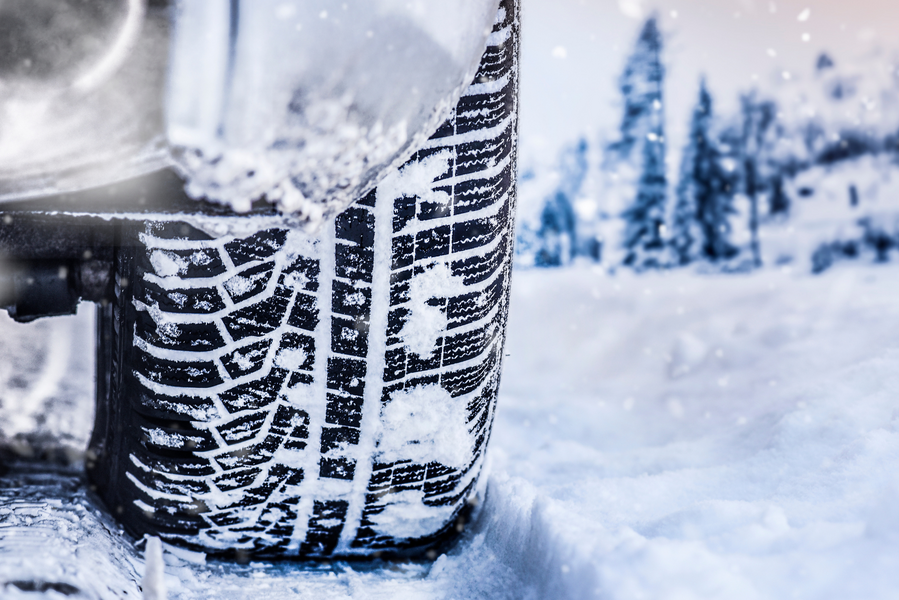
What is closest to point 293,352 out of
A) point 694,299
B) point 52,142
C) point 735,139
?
point 52,142

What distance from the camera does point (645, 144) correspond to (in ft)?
34.0

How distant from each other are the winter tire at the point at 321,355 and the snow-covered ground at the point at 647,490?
0.26 feet

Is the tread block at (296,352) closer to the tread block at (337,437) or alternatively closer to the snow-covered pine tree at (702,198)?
the tread block at (337,437)

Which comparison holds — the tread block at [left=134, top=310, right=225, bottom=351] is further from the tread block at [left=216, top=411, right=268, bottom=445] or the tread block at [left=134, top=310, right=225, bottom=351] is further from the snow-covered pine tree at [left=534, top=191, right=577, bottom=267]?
the snow-covered pine tree at [left=534, top=191, right=577, bottom=267]

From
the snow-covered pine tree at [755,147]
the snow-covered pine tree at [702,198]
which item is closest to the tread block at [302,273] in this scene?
the snow-covered pine tree at [702,198]

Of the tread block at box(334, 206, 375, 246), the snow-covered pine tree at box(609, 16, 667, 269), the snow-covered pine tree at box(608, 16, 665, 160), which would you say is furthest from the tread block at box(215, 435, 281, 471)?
the snow-covered pine tree at box(608, 16, 665, 160)

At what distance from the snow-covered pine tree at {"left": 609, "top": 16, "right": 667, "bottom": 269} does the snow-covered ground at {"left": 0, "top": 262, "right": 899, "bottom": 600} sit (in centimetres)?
896

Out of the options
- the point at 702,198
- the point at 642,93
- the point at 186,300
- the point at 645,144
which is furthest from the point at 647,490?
the point at 642,93

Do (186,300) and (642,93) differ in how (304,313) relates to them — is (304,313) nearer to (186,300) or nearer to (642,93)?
(186,300)

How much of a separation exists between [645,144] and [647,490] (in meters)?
10.6

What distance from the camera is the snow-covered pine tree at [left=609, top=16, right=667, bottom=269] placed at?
10.3 m

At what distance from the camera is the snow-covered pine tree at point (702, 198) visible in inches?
406

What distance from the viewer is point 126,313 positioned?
680 mm

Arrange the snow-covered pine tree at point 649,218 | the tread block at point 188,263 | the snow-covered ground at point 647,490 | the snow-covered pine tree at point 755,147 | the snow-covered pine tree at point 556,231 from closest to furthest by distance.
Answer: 1. the snow-covered ground at point 647,490
2. the tread block at point 188,263
3. the snow-covered pine tree at point 649,218
4. the snow-covered pine tree at point 755,147
5. the snow-covered pine tree at point 556,231
